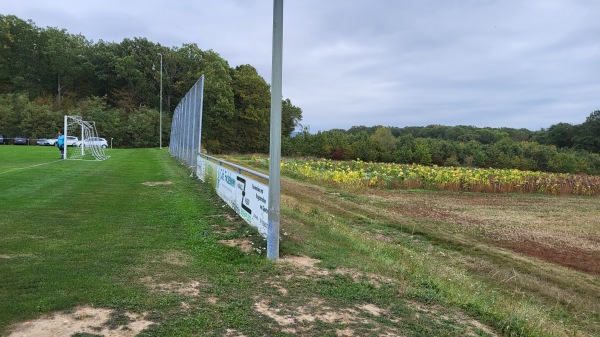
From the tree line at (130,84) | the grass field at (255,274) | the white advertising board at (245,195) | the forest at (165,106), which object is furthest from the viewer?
the tree line at (130,84)

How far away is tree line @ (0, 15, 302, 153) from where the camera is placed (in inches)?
2325

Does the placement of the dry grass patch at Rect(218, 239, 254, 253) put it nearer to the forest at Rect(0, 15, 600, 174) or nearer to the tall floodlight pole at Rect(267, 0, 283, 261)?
the tall floodlight pole at Rect(267, 0, 283, 261)

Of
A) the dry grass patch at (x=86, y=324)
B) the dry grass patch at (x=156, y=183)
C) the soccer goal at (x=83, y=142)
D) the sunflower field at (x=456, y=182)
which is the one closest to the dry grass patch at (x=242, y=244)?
the dry grass patch at (x=86, y=324)

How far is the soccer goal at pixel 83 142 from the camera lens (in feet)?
92.8

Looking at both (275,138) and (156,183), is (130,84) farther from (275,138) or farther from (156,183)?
(275,138)

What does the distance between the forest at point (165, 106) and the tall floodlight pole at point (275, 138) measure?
5072cm

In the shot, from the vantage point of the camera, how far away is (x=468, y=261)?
9.23 meters

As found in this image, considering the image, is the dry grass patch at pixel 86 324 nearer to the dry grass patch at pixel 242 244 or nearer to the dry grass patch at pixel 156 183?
the dry grass patch at pixel 242 244

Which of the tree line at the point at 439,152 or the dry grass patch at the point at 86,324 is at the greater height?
the tree line at the point at 439,152

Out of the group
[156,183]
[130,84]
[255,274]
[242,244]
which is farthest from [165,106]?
[255,274]

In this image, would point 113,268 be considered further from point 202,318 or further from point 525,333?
point 525,333

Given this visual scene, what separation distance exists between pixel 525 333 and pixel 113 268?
4836 mm

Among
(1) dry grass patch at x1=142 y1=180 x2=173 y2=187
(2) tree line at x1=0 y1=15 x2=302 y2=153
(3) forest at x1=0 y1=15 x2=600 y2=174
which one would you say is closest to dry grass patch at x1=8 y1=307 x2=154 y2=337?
(1) dry grass patch at x1=142 y1=180 x2=173 y2=187

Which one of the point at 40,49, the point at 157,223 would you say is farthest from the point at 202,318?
the point at 40,49
